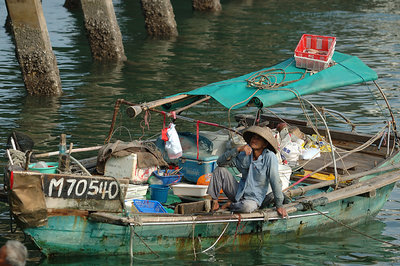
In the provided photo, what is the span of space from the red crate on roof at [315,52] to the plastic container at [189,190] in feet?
8.84

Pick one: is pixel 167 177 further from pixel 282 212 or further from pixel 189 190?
pixel 282 212

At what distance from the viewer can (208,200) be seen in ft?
25.7

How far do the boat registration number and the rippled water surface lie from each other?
787 millimetres

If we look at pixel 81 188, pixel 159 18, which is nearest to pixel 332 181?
pixel 81 188

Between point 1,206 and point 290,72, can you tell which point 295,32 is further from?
point 1,206

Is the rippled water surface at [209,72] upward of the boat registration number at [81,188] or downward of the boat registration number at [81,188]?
downward

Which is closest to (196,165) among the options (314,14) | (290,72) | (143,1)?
(290,72)

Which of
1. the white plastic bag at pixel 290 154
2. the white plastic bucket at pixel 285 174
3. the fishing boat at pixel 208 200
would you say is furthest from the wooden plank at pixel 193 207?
the white plastic bag at pixel 290 154

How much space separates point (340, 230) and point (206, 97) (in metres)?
2.52

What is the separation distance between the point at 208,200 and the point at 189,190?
1.73 feet

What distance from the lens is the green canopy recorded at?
8766 mm

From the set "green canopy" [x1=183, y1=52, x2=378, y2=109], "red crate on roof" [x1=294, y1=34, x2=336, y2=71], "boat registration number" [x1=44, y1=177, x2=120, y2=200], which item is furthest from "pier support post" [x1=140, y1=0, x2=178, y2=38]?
"boat registration number" [x1=44, y1=177, x2=120, y2=200]

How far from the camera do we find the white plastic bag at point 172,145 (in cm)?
891

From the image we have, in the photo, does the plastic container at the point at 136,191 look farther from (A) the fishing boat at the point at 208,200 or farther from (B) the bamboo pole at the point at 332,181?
(B) the bamboo pole at the point at 332,181
